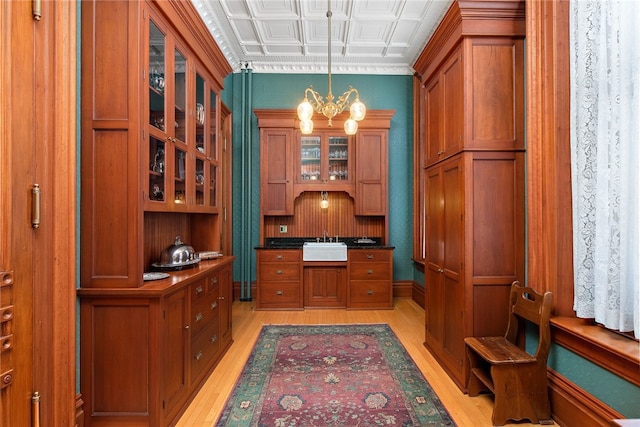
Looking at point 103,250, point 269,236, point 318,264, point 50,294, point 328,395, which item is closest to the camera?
point 50,294

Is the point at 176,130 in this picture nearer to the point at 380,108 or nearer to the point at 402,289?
the point at 380,108

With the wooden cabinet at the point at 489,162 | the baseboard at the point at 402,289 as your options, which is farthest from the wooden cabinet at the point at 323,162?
the wooden cabinet at the point at 489,162

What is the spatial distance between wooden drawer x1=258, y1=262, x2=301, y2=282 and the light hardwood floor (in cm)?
48

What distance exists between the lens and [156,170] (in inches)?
92.6

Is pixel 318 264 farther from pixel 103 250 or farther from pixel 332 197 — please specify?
pixel 103 250

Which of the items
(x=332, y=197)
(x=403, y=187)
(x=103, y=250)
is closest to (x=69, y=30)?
(x=103, y=250)

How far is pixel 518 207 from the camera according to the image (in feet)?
8.61

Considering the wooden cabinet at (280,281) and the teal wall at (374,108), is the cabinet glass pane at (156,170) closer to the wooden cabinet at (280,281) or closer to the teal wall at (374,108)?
the wooden cabinet at (280,281)

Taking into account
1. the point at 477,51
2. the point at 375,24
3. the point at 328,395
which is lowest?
the point at 328,395

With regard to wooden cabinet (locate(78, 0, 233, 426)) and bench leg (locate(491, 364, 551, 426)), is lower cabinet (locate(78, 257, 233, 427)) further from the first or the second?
bench leg (locate(491, 364, 551, 426))

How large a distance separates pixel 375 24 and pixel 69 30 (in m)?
3.73

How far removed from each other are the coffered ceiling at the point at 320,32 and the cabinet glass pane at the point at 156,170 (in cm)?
240

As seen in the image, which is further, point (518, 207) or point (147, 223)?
point (147, 223)

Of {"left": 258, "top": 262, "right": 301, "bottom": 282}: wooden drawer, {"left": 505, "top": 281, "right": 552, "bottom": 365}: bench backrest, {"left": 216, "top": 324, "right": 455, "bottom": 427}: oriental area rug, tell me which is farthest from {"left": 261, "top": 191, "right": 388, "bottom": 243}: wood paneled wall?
{"left": 505, "top": 281, "right": 552, "bottom": 365}: bench backrest
